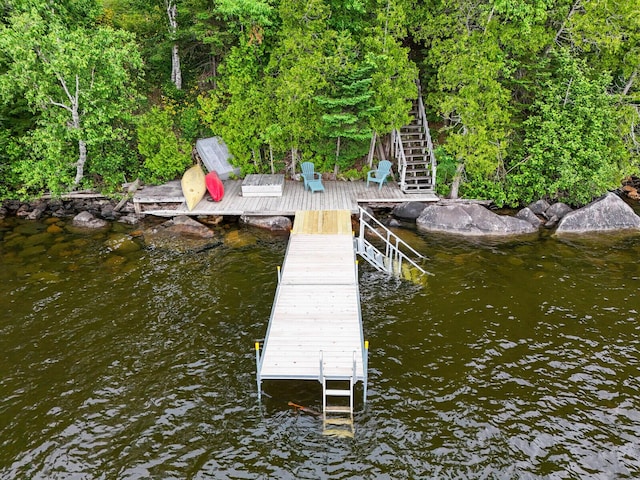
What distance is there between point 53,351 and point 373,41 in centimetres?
1649

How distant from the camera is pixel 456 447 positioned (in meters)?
9.77

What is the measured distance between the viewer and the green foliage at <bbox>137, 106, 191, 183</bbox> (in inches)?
838

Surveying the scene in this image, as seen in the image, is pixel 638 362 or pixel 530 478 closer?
pixel 530 478

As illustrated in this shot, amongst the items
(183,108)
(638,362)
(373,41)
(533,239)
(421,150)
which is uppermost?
(373,41)

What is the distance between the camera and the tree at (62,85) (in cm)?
1681

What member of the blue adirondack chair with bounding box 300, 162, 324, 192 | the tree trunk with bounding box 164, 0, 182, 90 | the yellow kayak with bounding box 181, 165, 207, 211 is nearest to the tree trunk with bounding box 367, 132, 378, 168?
the blue adirondack chair with bounding box 300, 162, 324, 192

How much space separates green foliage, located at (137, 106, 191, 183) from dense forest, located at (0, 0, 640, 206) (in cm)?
6

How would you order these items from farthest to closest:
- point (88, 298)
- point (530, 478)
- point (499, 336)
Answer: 1. point (88, 298)
2. point (499, 336)
3. point (530, 478)

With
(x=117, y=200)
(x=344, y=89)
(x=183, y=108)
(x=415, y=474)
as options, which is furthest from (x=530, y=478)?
(x=183, y=108)

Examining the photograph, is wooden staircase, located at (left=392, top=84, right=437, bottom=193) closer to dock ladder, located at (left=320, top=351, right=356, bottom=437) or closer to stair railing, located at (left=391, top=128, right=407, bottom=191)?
stair railing, located at (left=391, top=128, right=407, bottom=191)

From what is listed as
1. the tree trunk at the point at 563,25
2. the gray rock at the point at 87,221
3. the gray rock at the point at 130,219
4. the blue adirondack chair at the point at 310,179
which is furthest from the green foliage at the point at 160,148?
the tree trunk at the point at 563,25

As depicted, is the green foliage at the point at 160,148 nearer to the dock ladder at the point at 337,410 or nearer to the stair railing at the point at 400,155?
the stair railing at the point at 400,155

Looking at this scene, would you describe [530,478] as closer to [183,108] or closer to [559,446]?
[559,446]

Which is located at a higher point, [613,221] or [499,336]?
[613,221]
